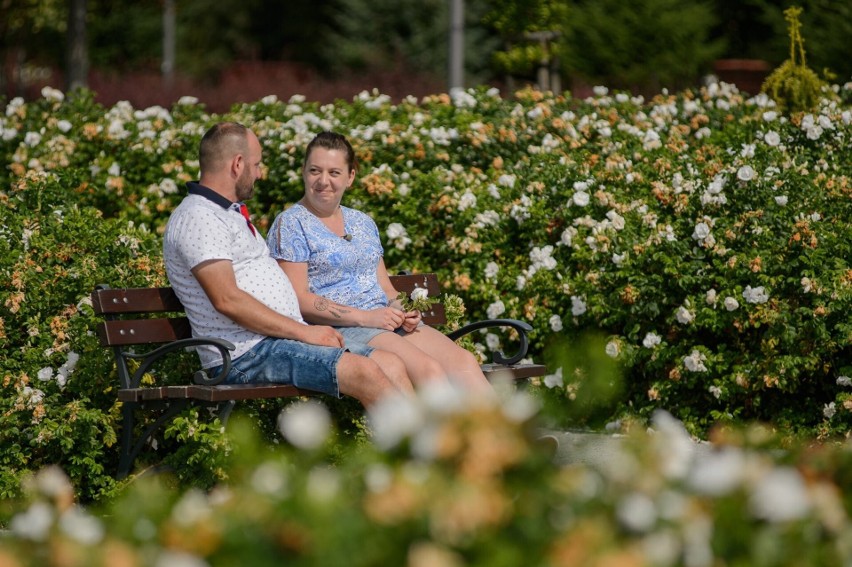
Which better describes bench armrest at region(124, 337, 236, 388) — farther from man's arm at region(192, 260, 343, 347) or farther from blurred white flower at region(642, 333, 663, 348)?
blurred white flower at region(642, 333, 663, 348)

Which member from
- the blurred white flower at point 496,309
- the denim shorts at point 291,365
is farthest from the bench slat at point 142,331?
the blurred white flower at point 496,309

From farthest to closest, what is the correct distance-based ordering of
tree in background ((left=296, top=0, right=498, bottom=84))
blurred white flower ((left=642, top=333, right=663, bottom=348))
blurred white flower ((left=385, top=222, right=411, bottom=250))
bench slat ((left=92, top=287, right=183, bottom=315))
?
tree in background ((left=296, top=0, right=498, bottom=84)) < blurred white flower ((left=385, top=222, right=411, bottom=250)) < blurred white flower ((left=642, top=333, right=663, bottom=348)) < bench slat ((left=92, top=287, right=183, bottom=315))

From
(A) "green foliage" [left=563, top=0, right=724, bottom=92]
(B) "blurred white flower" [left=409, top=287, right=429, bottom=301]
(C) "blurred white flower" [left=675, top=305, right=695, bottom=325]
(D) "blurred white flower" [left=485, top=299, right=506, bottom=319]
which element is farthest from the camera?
(A) "green foliage" [left=563, top=0, right=724, bottom=92]

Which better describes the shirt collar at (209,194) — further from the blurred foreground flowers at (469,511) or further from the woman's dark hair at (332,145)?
the blurred foreground flowers at (469,511)

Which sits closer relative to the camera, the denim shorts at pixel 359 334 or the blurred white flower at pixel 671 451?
the blurred white flower at pixel 671 451

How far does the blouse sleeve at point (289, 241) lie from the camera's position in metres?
4.96

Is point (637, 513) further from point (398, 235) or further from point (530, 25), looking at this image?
point (530, 25)

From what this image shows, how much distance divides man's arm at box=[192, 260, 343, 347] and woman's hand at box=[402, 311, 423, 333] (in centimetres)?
46

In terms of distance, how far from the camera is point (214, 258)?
174 inches

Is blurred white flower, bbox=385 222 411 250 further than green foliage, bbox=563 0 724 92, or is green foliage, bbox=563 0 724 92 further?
green foliage, bbox=563 0 724 92

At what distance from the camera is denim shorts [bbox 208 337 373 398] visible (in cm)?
439

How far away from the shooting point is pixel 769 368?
225 inches

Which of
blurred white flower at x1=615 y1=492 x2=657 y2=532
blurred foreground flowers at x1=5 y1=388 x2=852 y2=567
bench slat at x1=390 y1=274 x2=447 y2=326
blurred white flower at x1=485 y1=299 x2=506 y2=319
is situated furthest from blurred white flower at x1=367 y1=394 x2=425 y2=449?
blurred white flower at x1=485 y1=299 x2=506 y2=319

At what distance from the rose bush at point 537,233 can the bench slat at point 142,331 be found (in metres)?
0.32
